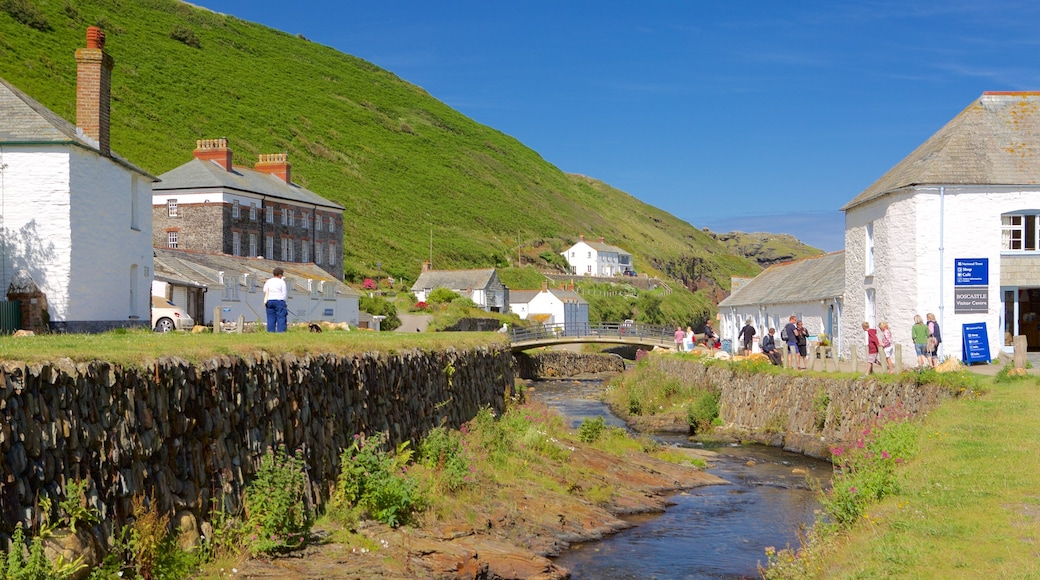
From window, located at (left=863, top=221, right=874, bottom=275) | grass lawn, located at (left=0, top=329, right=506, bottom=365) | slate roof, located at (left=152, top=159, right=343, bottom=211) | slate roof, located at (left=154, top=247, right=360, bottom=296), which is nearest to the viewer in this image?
grass lawn, located at (left=0, top=329, right=506, bottom=365)

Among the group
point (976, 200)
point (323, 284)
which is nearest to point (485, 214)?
point (323, 284)

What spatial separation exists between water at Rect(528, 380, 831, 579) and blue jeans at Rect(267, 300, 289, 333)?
352 inches

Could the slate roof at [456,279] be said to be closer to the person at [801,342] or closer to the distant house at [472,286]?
the distant house at [472,286]

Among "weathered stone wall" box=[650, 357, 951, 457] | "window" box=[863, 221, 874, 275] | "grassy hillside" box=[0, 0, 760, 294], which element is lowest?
"weathered stone wall" box=[650, 357, 951, 457]

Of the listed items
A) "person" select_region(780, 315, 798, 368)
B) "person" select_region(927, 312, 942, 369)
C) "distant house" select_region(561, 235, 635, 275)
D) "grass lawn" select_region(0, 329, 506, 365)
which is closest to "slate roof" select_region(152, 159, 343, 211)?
"person" select_region(780, 315, 798, 368)

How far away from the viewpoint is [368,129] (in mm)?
Result: 171625

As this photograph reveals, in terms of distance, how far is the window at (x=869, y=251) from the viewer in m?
35.5

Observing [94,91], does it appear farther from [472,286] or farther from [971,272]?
[472,286]

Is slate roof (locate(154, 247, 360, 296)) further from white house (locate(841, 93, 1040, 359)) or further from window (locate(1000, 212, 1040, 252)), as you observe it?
window (locate(1000, 212, 1040, 252))

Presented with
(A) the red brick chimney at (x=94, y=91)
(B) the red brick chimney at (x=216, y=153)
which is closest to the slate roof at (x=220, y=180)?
(B) the red brick chimney at (x=216, y=153)

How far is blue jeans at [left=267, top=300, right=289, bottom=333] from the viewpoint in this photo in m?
22.5

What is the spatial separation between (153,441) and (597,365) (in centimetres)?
6946

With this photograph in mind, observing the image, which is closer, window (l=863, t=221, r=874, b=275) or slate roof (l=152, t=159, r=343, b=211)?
window (l=863, t=221, r=874, b=275)

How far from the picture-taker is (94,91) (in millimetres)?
28312
